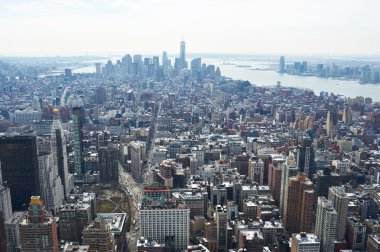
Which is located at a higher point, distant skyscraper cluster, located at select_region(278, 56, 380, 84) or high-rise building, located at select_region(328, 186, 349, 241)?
distant skyscraper cluster, located at select_region(278, 56, 380, 84)

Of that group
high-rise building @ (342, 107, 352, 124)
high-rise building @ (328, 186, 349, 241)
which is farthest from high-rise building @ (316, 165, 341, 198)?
high-rise building @ (342, 107, 352, 124)

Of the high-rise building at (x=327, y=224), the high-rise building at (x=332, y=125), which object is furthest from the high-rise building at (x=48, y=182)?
the high-rise building at (x=332, y=125)

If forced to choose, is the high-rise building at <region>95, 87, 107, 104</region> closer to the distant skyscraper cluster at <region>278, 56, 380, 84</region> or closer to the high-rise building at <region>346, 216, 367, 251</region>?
the high-rise building at <region>346, 216, 367, 251</region>

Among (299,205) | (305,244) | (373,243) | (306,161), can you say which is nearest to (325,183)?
(299,205)

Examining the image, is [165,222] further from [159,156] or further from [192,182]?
[159,156]

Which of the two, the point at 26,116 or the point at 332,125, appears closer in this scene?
the point at 332,125
